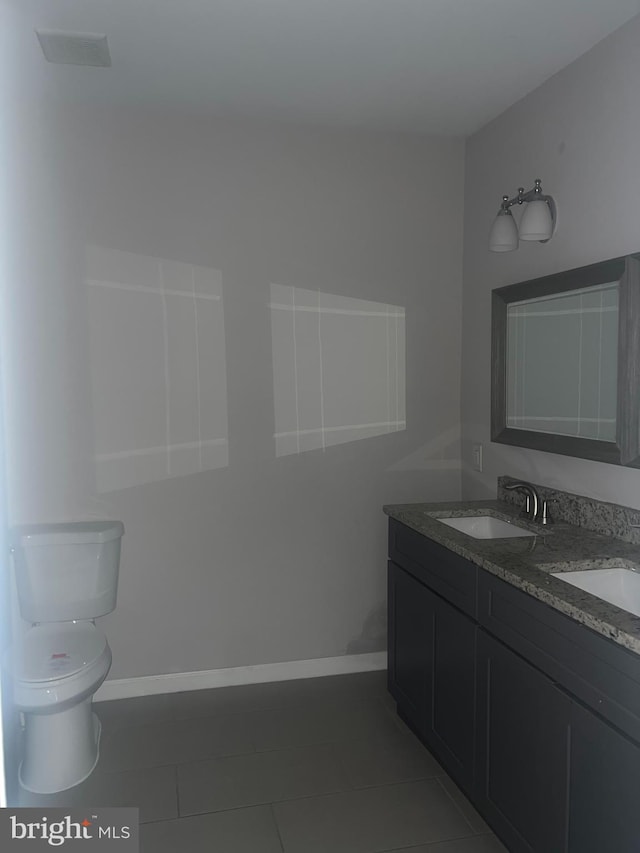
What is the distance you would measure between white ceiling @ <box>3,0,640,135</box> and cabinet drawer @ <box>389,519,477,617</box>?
175 cm

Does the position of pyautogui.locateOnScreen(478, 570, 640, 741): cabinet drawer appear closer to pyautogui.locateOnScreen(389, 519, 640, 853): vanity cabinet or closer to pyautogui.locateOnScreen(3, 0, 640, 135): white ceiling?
pyautogui.locateOnScreen(389, 519, 640, 853): vanity cabinet

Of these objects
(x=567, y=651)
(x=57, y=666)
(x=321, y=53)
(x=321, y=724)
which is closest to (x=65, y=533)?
(x=57, y=666)

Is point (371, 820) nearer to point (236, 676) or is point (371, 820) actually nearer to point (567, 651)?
point (567, 651)

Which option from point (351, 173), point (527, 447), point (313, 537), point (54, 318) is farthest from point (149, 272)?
point (527, 447)

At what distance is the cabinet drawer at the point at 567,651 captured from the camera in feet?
4.95

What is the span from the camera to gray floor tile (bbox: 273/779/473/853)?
83.5 inches

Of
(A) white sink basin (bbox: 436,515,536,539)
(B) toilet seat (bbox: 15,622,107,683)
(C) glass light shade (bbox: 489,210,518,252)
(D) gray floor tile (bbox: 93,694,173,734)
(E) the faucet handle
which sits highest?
(C) glass light shade (bbox: 489,210,518,252)

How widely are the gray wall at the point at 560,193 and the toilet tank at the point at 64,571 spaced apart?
1734mm

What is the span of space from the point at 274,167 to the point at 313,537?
1720mm

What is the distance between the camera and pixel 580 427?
2471 mm

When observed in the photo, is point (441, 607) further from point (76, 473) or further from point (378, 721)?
point (76, 473)

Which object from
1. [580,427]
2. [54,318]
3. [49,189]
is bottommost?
[580,427]

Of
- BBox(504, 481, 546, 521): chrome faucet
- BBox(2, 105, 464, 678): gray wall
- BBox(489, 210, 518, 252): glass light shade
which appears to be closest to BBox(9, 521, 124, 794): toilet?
BBox(2, 105, 464, 678): gray wall

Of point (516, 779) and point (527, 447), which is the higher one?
point (527, 447)
